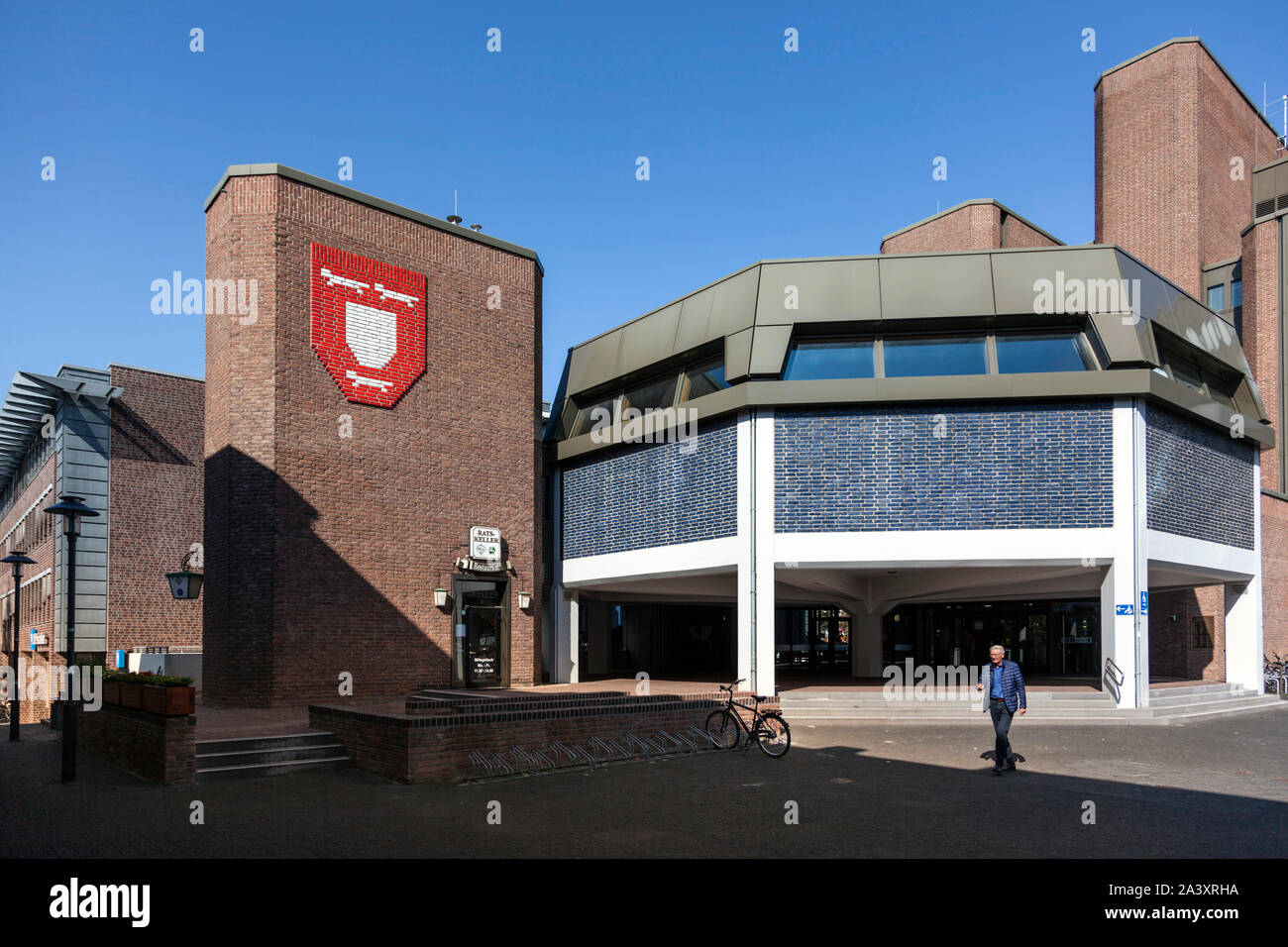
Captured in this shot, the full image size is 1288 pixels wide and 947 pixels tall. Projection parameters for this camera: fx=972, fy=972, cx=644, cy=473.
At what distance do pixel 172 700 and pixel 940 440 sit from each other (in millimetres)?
14198

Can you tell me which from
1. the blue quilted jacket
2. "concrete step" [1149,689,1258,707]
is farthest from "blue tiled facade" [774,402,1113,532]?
the blue quilted jacket

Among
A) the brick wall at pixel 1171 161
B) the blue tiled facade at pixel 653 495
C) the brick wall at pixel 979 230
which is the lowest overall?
the blue tiled facade at pixel 653 495

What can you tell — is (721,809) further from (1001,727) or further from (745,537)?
(745,537)

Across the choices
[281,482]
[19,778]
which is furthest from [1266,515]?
[19,778]

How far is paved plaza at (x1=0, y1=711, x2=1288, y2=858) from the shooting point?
7.94 m

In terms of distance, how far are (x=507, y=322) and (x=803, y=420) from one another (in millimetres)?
7271

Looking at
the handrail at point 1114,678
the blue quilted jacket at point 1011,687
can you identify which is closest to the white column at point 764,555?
the handrail at point 1114,678

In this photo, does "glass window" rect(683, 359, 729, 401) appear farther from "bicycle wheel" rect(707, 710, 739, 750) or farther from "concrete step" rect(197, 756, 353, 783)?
"concrete step" rect(197, 756, 353, 783)

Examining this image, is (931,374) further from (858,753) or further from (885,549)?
(858,753)

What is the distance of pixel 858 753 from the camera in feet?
45.0

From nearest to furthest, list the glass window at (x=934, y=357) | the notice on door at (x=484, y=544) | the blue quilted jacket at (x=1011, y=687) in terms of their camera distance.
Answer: the blue quilted jacket at (x=1011, y=687) < the glass window at (x=934, y=357) < the notice on door at (x=484, y=544)

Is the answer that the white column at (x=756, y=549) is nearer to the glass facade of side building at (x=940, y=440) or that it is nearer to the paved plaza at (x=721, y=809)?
the glass facade of side building at (x=940, y=440)

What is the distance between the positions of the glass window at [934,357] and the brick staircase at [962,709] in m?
6.48

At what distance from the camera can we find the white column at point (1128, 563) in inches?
724
